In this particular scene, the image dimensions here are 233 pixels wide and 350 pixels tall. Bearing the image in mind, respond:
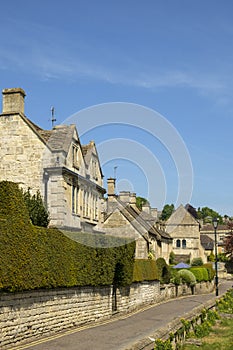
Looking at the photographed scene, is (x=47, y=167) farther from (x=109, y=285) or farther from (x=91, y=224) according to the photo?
(x=109, y=285)

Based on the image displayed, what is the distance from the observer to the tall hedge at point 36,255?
14.9m

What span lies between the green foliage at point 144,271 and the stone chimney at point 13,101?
40.5 feet

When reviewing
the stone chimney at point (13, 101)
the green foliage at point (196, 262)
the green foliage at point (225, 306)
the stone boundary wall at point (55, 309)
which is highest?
the stone chimney at point (13, 101)

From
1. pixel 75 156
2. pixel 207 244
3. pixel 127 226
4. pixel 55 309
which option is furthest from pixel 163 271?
pixel 207 244

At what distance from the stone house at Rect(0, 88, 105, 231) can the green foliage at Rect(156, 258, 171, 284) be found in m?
8.58

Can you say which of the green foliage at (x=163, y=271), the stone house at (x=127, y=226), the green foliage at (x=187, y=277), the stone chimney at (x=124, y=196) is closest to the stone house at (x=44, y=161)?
the green foliage at (x=163, y=271)

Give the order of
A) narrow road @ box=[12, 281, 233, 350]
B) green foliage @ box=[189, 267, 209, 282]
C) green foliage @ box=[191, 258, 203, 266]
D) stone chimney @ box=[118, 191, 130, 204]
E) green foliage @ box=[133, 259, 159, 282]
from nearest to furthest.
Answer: narrow road @ box=[12, 281, 233, 350], green foliage @ box=[133, 259, 159, 282], green foliage @ box=[189, 267, 209, 282], stone chimney @ box=[118, 191, 130, 204], green foliage @ box=[191, 258, 203, 266]

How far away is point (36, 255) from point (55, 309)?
280 centimetres

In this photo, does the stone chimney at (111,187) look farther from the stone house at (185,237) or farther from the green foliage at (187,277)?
the stone house at (185,237)

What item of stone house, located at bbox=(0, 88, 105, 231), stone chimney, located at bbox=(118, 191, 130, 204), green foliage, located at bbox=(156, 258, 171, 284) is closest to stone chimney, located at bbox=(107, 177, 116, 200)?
stone chimney, located at bbox=(118, 191, 130, 204)

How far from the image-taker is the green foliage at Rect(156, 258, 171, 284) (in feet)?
120

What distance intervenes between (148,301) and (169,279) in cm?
932

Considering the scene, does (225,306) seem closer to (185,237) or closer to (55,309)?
(55,309)

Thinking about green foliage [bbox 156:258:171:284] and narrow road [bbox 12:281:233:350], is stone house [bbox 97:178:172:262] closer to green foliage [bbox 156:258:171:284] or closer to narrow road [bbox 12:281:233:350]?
green foliage [bbox 156:258:171:284]
